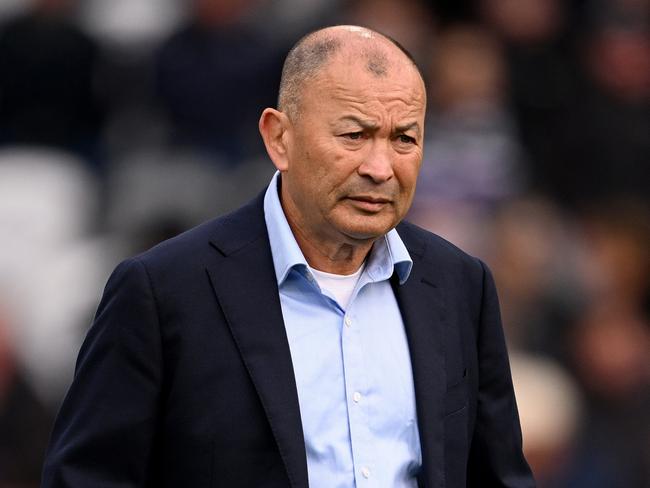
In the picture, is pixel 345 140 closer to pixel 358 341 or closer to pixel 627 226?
pixel 358 341

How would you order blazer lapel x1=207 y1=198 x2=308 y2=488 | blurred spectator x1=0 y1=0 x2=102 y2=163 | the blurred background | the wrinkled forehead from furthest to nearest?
blurred spectator x1=0 y1=0 x2=102 y2=163
the blurred background
the wrinkled forehead
blazer lapel x1=207 y1=198 x2=308 y2=488

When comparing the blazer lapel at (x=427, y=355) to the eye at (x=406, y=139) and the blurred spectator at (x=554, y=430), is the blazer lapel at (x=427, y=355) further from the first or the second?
the blurred spectator at (x=554, y=430)

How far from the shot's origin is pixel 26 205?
26.2 feet

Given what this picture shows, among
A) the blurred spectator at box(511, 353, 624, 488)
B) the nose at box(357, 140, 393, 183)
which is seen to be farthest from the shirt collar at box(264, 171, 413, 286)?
the blurred spectator at box(511, 353, 624, 488)

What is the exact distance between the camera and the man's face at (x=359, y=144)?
347 cm

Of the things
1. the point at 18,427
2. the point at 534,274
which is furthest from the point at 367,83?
the point at 534,274

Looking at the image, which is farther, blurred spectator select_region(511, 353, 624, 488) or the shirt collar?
blurred spectator select_region(511, 353, 624, 488)

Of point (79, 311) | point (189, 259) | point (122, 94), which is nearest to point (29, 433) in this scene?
point (79, 311)

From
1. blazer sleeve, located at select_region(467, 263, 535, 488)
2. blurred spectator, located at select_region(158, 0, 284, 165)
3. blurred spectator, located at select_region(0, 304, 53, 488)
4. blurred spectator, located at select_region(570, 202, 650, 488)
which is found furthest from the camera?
blurred spectator, located at select_region(158, 0, 284, 165)

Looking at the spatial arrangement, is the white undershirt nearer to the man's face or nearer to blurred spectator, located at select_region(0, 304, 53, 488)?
the man's face

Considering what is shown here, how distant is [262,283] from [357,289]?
8.8 inches

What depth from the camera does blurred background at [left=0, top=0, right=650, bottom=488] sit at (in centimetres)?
735

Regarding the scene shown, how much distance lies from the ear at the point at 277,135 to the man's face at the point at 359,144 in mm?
47

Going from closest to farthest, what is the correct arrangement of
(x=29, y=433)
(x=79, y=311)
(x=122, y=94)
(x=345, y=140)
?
(x=345, y=140), (x=29, y=433), (x=79, y=311), (x=122, y=94)
